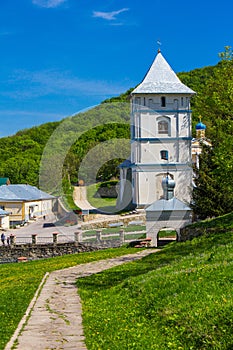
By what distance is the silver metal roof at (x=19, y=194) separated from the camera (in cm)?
4670

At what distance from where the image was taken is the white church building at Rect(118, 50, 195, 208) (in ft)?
129

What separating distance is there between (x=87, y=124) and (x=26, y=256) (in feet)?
29.5

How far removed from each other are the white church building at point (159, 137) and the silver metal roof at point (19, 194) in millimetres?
11702

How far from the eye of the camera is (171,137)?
131ft

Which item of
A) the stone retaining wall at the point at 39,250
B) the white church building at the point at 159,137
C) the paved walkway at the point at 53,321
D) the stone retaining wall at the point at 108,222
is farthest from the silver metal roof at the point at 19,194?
the paved walkway at the point at 53,321

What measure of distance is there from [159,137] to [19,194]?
1592 centimetres

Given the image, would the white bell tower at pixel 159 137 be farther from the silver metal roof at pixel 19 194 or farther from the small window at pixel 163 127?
the silver metal roof at pixel 19 194

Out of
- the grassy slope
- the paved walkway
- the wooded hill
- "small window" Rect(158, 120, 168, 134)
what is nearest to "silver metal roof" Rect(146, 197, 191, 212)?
the wooded hill

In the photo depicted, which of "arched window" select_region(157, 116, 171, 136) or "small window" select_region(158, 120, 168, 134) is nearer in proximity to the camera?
"arched window" select_region(157, 116, 171, 136)

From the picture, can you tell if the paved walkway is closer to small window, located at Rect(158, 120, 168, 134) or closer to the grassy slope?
the grassy slope

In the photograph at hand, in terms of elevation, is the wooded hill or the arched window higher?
the arched window

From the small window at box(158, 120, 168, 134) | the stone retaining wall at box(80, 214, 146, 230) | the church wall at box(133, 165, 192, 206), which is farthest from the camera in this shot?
the small window at box(158, 120, 168, 134)

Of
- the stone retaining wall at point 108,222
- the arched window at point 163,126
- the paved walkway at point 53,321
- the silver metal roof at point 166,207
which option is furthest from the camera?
the arched window at point 163,126

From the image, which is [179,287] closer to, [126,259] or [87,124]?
[126,259]
